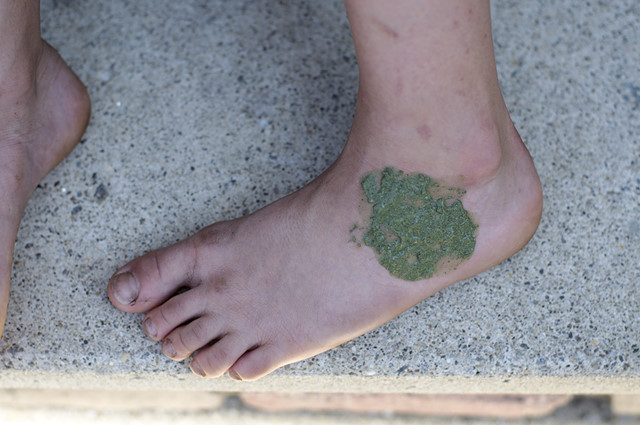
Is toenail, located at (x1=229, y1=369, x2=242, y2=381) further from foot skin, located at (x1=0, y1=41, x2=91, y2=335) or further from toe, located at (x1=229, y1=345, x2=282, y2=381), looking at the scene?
foot skin, located at (x1=0, y1=41, x2=91, y2=335)

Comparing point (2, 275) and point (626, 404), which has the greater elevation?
point (2, 275)

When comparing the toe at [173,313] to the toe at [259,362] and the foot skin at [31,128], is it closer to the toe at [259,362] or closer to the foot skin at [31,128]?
the toe at [259,362]

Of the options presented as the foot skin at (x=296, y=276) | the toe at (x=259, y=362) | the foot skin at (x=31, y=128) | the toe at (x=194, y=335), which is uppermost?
the foot skin at (x=31, y=128)

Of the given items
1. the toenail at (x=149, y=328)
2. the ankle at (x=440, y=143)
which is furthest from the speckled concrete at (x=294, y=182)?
the ankle at (x=440, y=143)

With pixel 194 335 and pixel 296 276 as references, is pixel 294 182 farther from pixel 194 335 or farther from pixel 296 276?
pixel 194 335

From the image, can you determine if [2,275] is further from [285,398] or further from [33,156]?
[285,398]

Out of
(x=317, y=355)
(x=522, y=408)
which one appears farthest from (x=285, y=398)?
(x=522, y=408)

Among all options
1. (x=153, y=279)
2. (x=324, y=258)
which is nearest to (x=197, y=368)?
(x=153, y=279)
